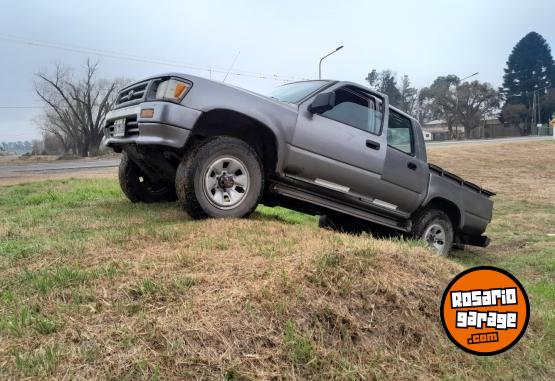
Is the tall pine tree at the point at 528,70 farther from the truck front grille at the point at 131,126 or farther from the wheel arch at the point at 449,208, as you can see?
the truck front grille at the point at 131,126

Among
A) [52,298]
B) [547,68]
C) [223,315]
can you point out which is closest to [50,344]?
[52,298]

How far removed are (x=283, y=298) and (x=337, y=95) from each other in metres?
3.33

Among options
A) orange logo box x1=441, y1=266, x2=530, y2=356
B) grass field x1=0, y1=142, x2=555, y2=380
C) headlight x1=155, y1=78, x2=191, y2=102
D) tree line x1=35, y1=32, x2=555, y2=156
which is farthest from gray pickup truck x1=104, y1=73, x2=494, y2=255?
tree line x1=35, y1=32, x2=555, y2=156

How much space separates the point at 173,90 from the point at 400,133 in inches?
119

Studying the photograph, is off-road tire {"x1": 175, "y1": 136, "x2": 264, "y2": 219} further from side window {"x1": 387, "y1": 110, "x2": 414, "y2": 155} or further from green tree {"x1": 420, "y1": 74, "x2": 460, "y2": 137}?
green tree {"x1": 420, "y1": 74, "x2": 460, "y2": 137}

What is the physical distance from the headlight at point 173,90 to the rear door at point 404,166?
8.29 ft

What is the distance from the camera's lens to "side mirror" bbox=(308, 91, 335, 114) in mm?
5133

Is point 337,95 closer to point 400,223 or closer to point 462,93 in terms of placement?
point 400,223

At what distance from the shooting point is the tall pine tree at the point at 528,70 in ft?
265

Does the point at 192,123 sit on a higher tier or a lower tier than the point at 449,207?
higher

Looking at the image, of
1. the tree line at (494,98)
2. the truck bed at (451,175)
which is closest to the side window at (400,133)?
the truck bed at (451,175)

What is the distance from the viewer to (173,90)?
15.3 ft

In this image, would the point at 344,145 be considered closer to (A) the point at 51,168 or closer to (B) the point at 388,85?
(A) the point at 51,168

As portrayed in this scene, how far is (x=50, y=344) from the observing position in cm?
237
